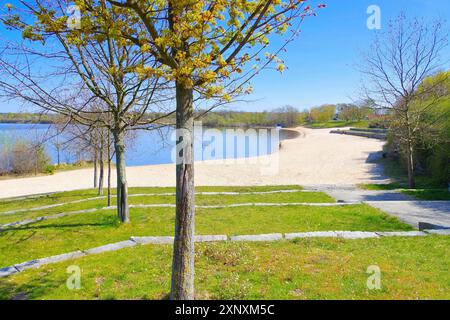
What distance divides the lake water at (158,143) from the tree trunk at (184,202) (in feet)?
4.46

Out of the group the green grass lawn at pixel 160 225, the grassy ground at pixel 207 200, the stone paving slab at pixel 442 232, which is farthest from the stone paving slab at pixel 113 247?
the stone paving slab at pixel 442 232

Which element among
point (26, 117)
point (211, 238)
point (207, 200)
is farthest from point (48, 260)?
point (207, 200)

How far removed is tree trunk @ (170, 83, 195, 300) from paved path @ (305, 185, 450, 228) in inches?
230

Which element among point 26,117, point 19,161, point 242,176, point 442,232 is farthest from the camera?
point 19,161

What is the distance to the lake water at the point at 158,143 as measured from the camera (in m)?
8.12

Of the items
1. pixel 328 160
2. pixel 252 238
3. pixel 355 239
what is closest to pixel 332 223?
pixel 355 239

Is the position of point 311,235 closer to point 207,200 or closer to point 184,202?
point 184,202

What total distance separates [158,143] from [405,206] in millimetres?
7153

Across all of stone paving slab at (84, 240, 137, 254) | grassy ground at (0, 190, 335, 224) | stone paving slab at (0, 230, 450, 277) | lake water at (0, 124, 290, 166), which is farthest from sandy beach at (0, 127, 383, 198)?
stone paving slab at (84, 240, 137, 254)

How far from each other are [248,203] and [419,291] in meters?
6.35

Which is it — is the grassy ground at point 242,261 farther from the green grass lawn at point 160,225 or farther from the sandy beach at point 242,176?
the sandy beach at point 242,176

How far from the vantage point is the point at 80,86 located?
7191 millimetres

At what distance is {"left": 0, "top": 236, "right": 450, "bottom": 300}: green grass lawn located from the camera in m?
3.94

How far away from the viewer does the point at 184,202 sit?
370cm
